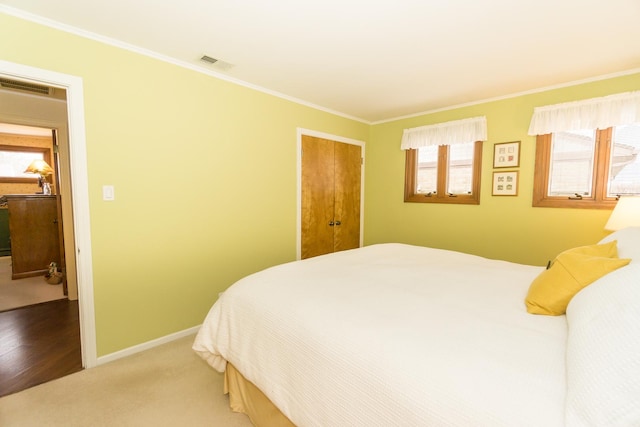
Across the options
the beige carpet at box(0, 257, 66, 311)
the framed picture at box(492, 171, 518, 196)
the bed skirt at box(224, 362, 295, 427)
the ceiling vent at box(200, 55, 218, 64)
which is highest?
the ceiling vent at box(200, 55, 218, 64)

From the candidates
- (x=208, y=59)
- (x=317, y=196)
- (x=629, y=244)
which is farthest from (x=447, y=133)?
(x=208, y=59)

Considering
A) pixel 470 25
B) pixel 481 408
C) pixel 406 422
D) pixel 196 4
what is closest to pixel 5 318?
pixel 196 4

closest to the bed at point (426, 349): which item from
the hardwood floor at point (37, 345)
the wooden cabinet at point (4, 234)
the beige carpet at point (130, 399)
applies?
the beige carpet at point (130, 399)

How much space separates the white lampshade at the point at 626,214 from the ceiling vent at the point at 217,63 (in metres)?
3.36

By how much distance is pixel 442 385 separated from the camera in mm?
847

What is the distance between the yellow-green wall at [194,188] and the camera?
6.89 feet

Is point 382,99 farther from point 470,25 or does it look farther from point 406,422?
point 406,422

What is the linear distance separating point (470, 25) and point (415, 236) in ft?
8.41

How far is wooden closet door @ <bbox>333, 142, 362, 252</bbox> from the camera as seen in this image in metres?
3.93

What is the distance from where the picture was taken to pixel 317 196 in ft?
12.1

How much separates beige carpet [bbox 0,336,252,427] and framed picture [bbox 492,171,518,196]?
10.7 ft

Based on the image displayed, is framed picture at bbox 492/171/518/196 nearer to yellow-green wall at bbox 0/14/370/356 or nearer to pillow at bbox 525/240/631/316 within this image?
pillow at bbox 525/240/631/316

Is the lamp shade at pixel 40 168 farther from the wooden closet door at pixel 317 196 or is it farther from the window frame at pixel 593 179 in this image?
the window frame at pixel 593 179

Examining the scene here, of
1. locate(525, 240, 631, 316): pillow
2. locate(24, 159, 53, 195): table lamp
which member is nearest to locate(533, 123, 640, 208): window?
locate(525, 240, 631, 316): pillow
